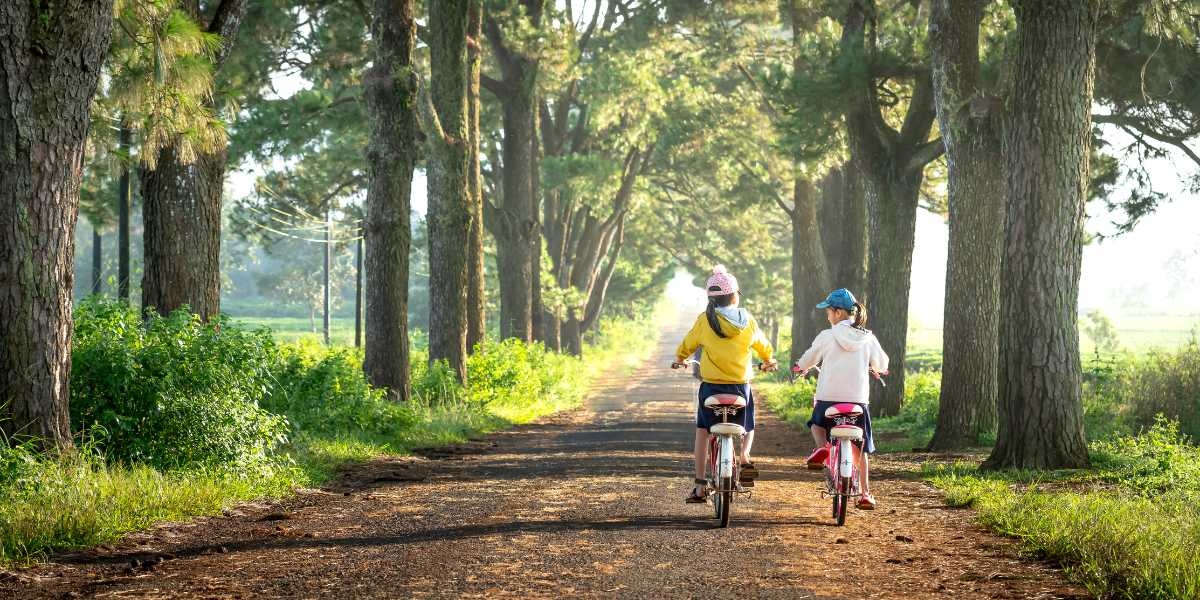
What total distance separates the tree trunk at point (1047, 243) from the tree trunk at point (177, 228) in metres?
8.79

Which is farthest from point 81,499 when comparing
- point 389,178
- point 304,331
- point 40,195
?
point 304,331

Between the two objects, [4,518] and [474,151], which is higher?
[474,151]

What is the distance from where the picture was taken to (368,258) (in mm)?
17797

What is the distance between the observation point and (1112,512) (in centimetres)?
816

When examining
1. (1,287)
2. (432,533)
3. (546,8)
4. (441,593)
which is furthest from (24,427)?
(546,8)

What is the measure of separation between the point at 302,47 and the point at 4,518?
18322 mm

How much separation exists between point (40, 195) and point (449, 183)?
11.9 m

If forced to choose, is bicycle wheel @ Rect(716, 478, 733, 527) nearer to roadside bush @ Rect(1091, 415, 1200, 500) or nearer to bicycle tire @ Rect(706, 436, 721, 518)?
bicycle tire @ Rect(706, 436, 721, 518)

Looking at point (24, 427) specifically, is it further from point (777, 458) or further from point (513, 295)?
point (513, 295)

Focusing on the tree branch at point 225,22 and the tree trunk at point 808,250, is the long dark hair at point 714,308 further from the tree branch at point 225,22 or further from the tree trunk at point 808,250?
the tree trunk at point 808,250

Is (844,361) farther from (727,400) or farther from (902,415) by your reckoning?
(902,415)

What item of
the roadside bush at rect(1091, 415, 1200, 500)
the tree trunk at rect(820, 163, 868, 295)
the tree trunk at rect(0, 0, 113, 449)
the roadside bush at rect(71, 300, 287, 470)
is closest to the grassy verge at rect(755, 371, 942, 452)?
the tree trunk at rect(820, 163, 868, 295)

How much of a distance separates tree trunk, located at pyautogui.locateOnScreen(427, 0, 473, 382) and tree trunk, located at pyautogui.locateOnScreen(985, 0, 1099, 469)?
10467 mm

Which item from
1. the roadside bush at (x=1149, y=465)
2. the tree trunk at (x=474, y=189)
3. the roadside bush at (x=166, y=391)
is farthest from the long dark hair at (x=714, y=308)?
the tree trunk at (x=474, y=189)
